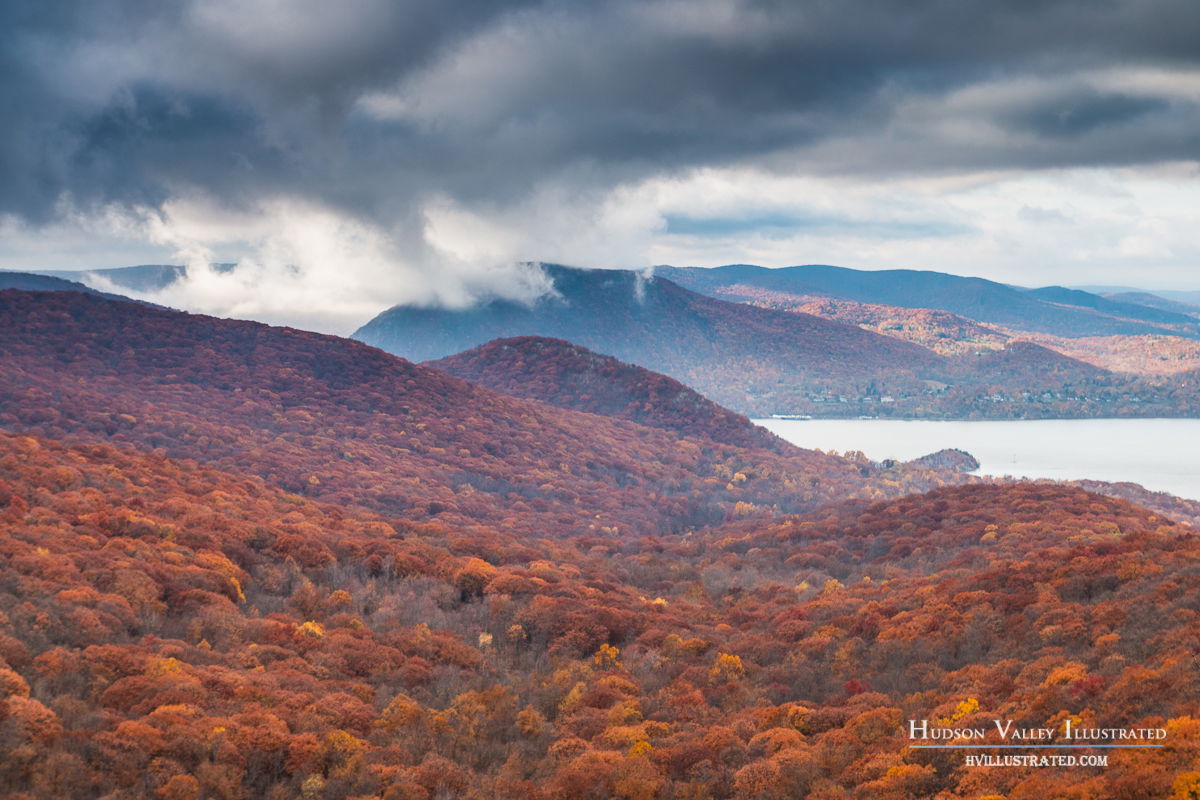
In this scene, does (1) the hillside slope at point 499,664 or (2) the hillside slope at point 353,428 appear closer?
(1) the hillside slope at point 499,664

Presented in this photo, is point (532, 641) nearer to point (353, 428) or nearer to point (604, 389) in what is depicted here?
point (353, 428)

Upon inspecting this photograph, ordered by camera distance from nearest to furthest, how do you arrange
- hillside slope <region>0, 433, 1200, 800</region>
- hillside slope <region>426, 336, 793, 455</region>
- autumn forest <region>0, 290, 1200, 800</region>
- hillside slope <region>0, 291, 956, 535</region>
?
hillside slope <region>0, 433, 1200, 800</region> < autumn forest <region>0, 290, 1200, 800</region> < hillside slope <region>0, 291, 956, 535</region> < hillside slope <region>426, 336, 793, 455</region>

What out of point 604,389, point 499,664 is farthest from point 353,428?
point 499,664

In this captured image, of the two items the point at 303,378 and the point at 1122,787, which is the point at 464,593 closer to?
the point at 1122,787

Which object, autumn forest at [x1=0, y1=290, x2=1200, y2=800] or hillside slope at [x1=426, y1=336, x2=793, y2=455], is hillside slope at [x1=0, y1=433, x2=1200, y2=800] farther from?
hillside slope at [x1=426, y1=336, x2=793, y2=455]

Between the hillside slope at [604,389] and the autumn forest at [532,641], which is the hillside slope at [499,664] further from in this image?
the hillside slope at [604,389]

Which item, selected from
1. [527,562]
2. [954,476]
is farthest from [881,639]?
[954,476]

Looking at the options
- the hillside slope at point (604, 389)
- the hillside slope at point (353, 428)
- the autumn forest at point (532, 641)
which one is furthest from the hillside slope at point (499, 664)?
the hillside slope at point (604, 389)

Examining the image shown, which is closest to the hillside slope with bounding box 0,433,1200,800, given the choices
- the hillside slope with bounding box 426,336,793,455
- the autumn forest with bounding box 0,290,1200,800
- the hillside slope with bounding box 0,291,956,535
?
the autumn forest with bounding box 0,290,1200,800
